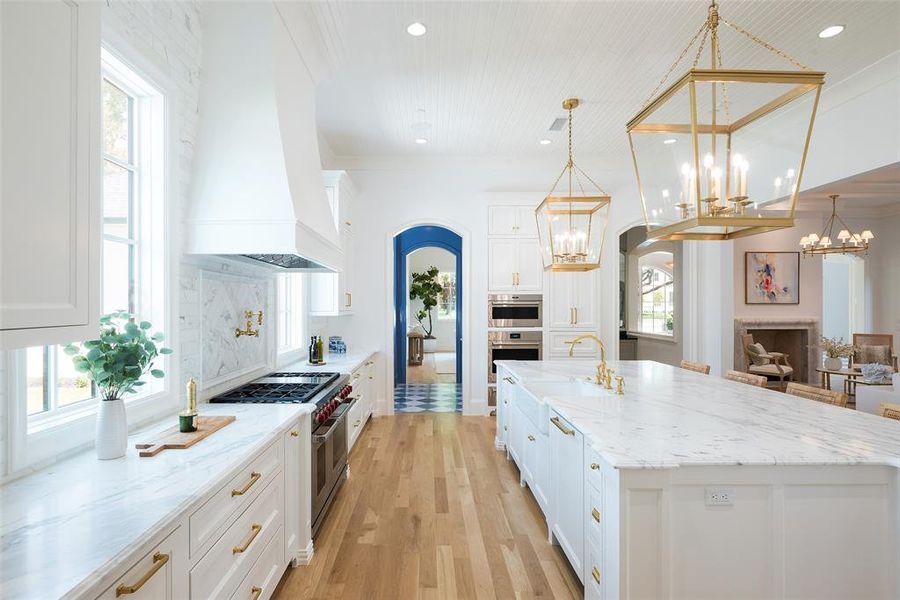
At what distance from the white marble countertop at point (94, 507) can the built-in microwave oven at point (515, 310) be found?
4.02 metres

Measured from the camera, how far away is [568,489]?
2268 mm

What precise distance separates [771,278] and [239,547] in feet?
27.4

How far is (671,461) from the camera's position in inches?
61.6

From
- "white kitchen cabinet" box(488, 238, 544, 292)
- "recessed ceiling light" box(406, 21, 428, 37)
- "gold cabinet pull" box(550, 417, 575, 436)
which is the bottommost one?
"gold cabinet pull" box(550, 417, 575, 436)

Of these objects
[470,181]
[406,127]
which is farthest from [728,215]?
[470,181]

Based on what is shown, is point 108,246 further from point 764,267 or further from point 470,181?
point 764,267

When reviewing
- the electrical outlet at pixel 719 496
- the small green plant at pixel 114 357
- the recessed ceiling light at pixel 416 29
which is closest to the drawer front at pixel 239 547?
the small green plant at pixel 114 357

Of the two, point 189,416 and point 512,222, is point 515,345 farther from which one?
point 189,416

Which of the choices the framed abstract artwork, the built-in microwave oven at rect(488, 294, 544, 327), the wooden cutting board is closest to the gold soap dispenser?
the wooden cutting board

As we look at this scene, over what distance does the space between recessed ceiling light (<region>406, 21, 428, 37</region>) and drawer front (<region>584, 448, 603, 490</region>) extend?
2777 millimetres

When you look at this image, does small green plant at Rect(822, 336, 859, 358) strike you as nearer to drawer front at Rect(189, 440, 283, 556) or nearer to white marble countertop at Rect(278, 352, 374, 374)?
white marble countertop at Rect(278, 352, 374, 374)

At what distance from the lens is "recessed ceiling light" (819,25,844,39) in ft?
9.82

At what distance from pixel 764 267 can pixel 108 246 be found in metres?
8.49

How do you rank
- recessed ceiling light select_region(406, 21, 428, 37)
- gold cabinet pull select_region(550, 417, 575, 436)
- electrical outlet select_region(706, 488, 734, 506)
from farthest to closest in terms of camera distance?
1. recessed ceiling light select_region(406, 21, 428, 37)
2. gold cabinet pull select_region(550, 417, 575, 436)
3. electrical outlet select_region(706, 488, 734, 506)
